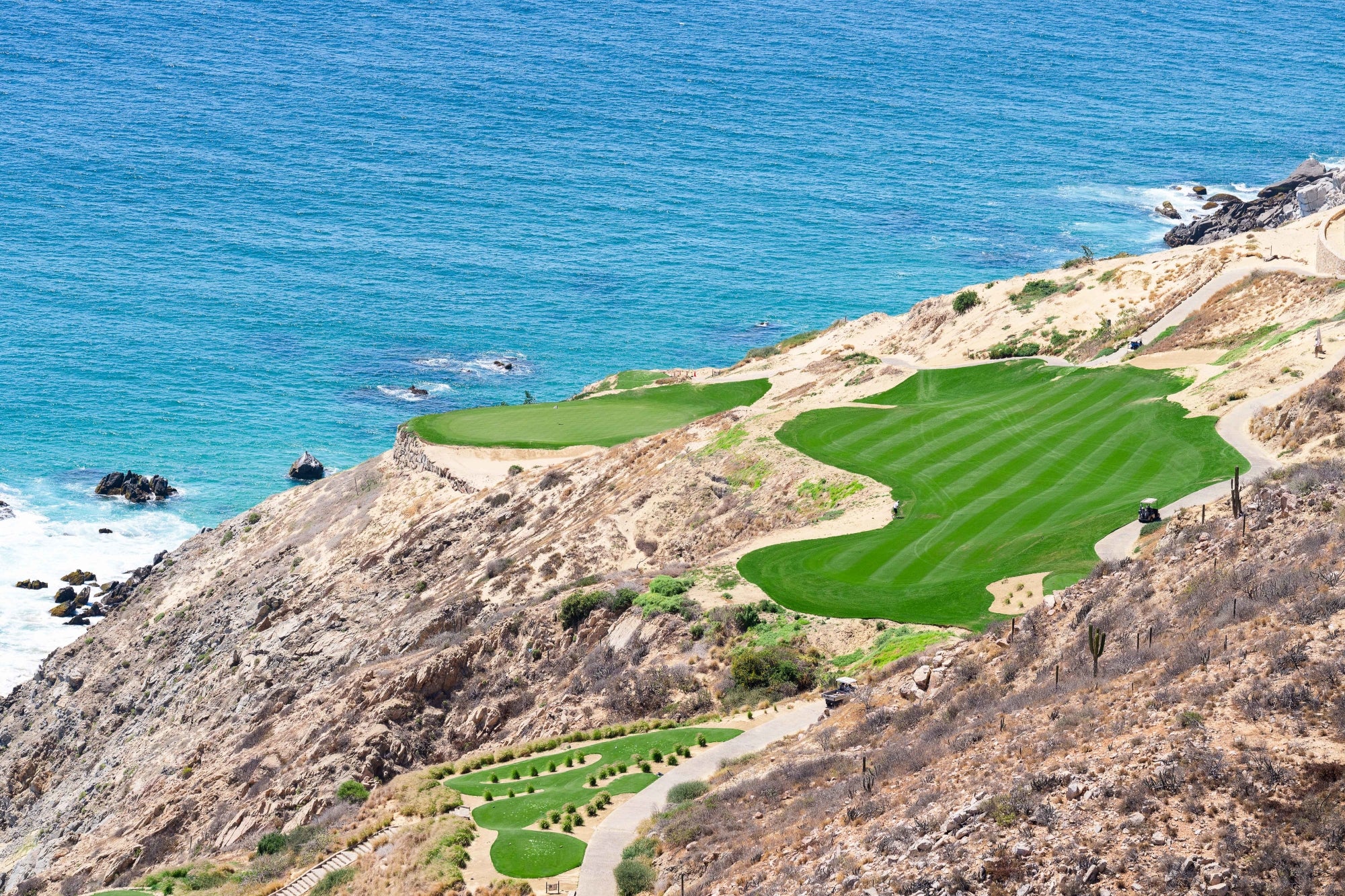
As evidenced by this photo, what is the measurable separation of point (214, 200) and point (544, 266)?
33757 mm

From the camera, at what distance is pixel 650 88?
15938cm

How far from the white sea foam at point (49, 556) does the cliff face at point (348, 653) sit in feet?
14.3

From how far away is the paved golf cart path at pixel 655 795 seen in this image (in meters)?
27.3

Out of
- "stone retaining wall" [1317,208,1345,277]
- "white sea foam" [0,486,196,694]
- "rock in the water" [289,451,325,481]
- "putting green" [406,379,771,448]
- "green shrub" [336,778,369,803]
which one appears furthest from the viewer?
"rock in the water" [289,451,325,481]

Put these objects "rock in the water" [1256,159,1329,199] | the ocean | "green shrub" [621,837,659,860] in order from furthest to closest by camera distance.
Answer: "rock in the water" [1256,159,1329,199] < the ocean < "green shrub" [621,837,659,860]

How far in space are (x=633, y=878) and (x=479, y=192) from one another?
111687mm

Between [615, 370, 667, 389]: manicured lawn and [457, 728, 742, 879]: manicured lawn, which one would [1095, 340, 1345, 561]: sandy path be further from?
[615, 370, 667, 389]: manicured lawn

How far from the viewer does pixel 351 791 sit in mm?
39469

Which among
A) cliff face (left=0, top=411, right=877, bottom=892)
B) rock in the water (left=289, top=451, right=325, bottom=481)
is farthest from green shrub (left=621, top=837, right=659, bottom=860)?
rock in the water (left=289, top=451, right=325, bottom=481)

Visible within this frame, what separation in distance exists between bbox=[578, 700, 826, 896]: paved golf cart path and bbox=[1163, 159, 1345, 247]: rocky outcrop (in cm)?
7693

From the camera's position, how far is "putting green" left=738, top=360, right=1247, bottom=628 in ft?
129

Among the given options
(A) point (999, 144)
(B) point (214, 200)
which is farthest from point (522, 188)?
(A) point (999, 144)

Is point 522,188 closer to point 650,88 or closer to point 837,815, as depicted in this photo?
point 650,88

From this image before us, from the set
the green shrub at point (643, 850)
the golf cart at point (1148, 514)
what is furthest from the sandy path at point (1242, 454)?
the green shrub at point (643, 850)
